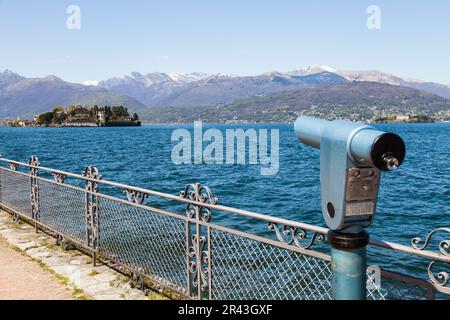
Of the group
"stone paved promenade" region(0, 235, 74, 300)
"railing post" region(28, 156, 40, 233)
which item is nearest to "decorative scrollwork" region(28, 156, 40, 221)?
"railing post" region(28, 156, 40, 233)

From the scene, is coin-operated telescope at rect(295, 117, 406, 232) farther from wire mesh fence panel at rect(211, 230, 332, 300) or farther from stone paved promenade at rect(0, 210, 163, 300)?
stone paved promenade at rect(0, 210, 163, 300)

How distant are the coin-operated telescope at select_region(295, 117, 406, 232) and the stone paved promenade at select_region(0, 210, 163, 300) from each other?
3448 millimetres

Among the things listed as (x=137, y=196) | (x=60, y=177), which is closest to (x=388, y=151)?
(x=137, y=196)

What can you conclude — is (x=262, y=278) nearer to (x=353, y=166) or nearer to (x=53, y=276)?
(x=53, y=276)

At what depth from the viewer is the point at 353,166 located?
2598mm

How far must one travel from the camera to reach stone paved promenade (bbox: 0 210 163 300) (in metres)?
5.43

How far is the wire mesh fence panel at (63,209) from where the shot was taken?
24.6 feet

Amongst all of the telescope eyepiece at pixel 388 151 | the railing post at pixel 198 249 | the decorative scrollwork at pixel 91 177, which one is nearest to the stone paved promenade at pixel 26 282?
the decorative scrollwork at pixel 91 177

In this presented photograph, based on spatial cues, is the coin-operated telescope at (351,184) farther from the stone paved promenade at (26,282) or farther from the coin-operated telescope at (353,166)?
the stone paved promenade at (26,282)

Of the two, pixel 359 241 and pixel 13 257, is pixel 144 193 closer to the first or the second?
pixel 13 257

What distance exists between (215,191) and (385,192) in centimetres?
1201

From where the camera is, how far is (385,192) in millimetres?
29750

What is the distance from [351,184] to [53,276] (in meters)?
4.92
